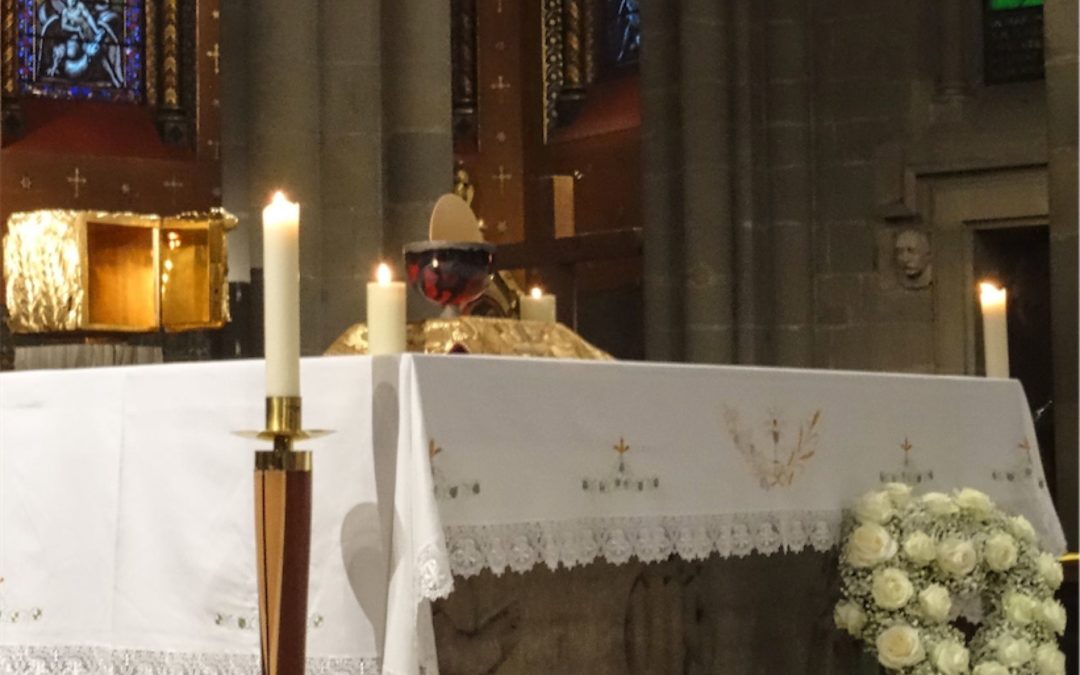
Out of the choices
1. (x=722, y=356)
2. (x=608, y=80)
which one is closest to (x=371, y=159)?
(x=722, y=356)

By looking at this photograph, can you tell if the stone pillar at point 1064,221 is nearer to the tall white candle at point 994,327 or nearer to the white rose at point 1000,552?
the tall white candle at point 994,327

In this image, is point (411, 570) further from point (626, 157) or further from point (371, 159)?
point (626, 157)

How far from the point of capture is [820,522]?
3.75 meters

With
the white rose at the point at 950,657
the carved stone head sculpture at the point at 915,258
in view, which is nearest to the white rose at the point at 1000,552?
the white rose at the point at 950,657

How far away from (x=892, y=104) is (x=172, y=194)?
13.7ft

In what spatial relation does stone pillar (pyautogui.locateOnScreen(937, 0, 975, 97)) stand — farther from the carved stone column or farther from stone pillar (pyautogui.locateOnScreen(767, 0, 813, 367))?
the carved stone column

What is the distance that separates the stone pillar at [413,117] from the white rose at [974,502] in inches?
134

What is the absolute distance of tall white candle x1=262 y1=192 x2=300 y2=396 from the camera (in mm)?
2828

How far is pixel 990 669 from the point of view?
395cm

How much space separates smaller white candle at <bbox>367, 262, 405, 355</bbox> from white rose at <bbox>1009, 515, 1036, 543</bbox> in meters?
1.54

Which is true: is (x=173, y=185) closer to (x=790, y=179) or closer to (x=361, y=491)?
(x=790, y=179)

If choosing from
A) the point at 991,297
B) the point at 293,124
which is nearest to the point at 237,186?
the point at 293,124

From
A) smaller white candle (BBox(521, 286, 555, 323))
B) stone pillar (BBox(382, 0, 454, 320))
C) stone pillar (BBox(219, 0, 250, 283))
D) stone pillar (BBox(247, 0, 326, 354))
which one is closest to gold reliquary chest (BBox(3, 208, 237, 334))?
stone pillar (BBox(247, 0, 326, 354))

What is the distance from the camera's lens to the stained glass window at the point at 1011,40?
9.82 meters
